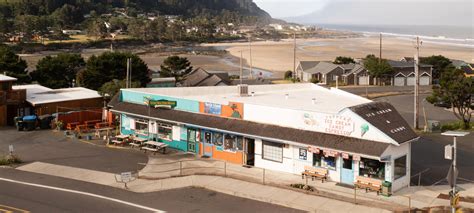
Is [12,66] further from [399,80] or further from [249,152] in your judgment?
[399,80]

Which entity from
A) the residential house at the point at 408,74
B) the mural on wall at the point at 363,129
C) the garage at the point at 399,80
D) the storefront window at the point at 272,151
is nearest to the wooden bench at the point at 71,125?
the storefront window at the point at 272,151

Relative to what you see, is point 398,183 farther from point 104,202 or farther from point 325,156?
point 104,202

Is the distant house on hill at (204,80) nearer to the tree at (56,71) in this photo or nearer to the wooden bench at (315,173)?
the tree at (56,71)

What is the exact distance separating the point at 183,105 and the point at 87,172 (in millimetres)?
7725

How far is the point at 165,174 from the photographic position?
28016 millimetres

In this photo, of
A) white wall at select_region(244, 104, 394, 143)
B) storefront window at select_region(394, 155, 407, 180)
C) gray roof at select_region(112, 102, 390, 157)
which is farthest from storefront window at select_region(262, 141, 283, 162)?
storefront window at select_region(394, 155, 407, 180)

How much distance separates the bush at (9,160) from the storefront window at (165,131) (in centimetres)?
859

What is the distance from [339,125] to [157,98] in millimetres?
13014

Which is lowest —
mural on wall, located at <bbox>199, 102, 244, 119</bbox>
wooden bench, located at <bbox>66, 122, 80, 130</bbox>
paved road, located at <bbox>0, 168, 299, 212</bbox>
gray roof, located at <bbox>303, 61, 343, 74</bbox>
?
paved road, located at <bbox>0, 168, 299, 212</bbox>

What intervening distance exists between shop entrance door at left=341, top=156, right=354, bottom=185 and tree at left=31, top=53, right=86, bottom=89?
45822 mm

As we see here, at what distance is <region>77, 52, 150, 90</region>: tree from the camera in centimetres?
6100

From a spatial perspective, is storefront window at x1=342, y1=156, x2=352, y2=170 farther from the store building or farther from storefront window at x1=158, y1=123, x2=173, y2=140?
A: storefront window at x1=158, y1=123, x2=173, y2=140

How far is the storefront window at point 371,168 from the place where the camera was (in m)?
25.2

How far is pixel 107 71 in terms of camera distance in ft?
203
